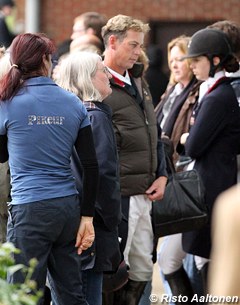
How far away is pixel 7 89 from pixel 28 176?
1.41ft

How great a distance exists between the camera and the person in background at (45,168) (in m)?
4.62

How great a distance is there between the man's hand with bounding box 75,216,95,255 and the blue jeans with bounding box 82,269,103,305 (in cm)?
39

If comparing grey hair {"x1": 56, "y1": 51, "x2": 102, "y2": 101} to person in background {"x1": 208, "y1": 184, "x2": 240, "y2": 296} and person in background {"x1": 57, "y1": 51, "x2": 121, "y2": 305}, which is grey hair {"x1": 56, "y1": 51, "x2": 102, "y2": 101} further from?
person in background {"x1": 208, "y1": 184, "x2": 240, "y2": 296}

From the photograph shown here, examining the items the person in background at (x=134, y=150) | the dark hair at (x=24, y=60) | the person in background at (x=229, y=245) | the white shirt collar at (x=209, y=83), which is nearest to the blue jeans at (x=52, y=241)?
the dark hair at (x=24, y=60)

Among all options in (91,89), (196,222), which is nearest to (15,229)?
(91,89)

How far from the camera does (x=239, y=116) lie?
6.43m

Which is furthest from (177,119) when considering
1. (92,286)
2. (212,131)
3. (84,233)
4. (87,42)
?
(84,233)

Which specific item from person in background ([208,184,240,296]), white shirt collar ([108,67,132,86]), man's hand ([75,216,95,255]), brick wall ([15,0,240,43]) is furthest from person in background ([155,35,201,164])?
brick wall ([15,0,240,43])

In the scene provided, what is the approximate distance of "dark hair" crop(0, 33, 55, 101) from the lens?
473 cm

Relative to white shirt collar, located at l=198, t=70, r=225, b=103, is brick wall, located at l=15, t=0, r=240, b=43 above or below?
below

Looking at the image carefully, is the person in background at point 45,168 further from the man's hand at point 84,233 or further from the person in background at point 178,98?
the person in background at point 178,98

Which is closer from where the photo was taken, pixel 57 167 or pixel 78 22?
pixel 57 167

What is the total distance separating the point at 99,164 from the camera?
5.05 meters

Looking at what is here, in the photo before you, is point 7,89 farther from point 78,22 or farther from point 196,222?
point 78,22
